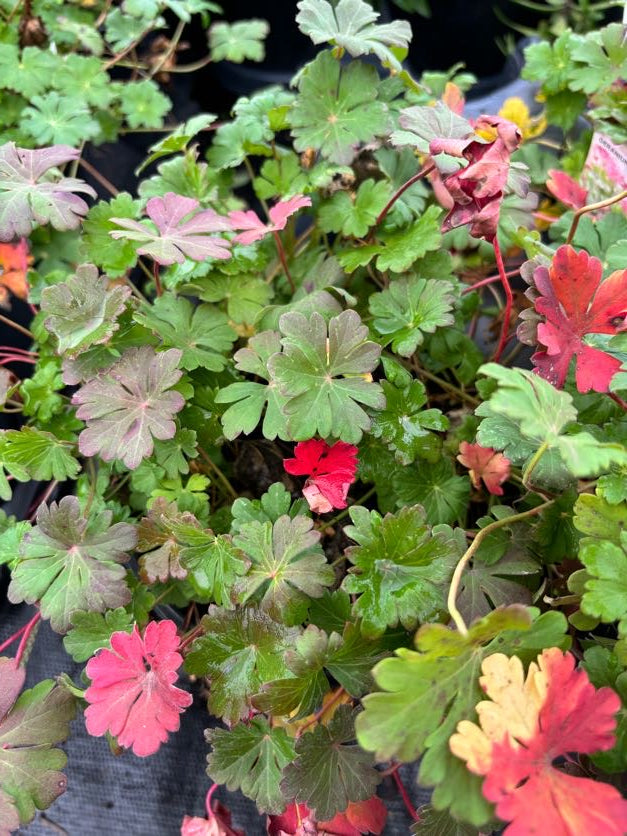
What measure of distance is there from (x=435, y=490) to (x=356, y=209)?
419mm

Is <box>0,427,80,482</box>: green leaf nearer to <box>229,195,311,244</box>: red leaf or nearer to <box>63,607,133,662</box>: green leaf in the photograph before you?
<box>63,607,133,662</box>: green leaf

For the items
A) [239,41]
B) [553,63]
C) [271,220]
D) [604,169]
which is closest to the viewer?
[271,220]

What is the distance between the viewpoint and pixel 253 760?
0.79m

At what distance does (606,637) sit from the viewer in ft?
2.65

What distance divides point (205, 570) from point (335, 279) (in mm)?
450

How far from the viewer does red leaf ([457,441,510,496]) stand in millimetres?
855

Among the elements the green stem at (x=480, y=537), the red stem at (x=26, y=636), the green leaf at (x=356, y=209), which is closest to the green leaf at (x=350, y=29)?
the green leaf at (x=356, y=209)

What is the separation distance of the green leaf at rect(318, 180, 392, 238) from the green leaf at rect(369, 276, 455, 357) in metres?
0.10

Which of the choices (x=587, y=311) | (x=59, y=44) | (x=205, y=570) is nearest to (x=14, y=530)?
(x=205, y=570)

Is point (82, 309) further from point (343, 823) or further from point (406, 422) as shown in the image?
point (343, 823)

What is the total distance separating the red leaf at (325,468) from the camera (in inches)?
31.7

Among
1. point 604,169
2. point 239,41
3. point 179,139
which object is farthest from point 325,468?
point 239,41

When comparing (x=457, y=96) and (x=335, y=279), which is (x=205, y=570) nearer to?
(x=335, y=279)

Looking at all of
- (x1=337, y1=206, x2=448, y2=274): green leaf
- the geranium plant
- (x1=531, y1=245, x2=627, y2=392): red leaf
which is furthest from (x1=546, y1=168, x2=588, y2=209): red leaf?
(x1=531, y1=245, x2=627, y2=392): red leaf
